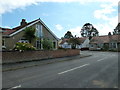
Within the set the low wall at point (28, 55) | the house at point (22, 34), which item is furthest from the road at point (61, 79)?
the house at point (22, 34)

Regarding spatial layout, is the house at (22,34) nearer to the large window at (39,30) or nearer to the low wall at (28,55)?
the large window at (39,30)

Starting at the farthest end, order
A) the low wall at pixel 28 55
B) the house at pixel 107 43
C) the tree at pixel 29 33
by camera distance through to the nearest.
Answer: the house at pixel 107 43 → the tree at pixel 29 33 → the low wall at pixel 28 55

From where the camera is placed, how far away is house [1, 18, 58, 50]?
73.5ft

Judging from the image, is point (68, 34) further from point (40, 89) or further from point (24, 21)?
point (40, 89)

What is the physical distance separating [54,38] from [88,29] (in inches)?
2443

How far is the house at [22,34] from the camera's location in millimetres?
22406

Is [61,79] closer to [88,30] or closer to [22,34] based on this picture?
[22,34]

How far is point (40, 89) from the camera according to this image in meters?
5.46

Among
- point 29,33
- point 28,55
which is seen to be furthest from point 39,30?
point 28,55

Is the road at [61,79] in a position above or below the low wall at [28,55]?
below

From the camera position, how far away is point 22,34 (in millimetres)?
24375

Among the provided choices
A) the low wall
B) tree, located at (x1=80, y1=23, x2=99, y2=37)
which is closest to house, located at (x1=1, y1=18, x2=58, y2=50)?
the low wall

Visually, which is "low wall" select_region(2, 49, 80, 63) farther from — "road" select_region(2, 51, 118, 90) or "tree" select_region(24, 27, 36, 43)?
"tree" select_region(24, 27, 36, 43)

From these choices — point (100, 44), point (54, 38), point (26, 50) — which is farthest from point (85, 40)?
point (26, 50)
